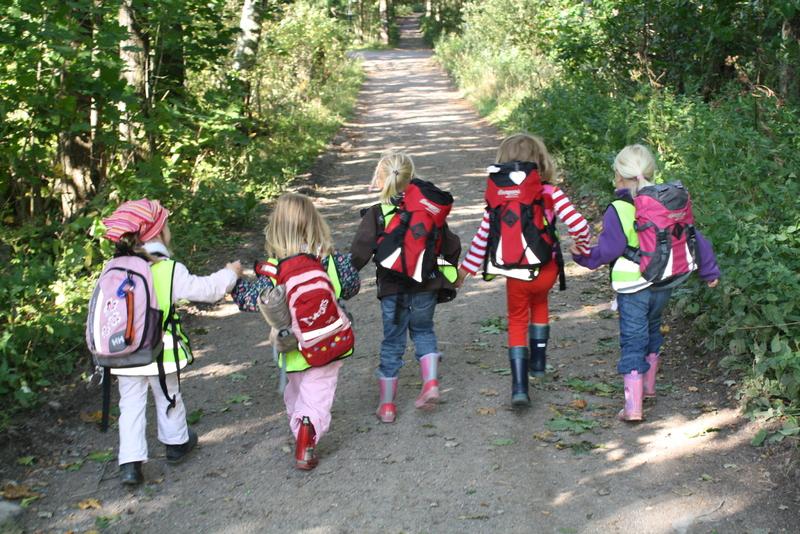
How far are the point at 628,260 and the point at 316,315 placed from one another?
1970mm

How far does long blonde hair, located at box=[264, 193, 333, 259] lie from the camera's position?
202 inches

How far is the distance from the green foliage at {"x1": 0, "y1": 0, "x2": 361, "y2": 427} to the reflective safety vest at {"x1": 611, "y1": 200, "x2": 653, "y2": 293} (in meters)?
3.95

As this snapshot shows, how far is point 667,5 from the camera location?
12.5 metres

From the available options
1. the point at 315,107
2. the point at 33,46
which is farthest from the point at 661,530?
the point at 315,107

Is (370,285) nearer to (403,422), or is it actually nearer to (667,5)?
(403,422)

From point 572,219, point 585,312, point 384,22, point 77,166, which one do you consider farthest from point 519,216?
point 384,22

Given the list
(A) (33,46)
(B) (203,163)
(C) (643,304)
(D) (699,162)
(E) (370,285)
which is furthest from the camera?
(B) (203,163)

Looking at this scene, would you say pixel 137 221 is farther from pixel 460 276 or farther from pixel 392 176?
pixel 460 276

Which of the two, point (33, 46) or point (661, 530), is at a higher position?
point (33, 46)

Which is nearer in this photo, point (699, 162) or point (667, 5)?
point (699, 162)

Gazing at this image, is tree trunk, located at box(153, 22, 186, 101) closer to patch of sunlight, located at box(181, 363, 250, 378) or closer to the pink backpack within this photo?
patch of sunlight, located at box(181, 363, 250, 378)

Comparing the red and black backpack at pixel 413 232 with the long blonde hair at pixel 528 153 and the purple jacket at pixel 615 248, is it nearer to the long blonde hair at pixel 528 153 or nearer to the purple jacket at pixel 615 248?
the long blonde hair at pixel 528 153

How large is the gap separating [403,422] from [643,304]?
1.74m

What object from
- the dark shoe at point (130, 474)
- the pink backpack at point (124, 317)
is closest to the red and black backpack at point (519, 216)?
the pink backpack at point (124, 317)
